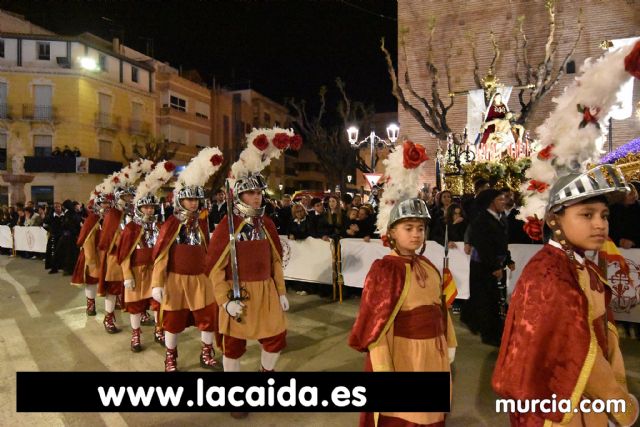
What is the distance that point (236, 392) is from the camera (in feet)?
13.6

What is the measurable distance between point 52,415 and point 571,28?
21.8m

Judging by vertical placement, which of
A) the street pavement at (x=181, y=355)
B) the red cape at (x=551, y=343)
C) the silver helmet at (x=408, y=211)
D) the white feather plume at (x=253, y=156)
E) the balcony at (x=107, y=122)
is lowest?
the street pavement at (x=181, y=355)

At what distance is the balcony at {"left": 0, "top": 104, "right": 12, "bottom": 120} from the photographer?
112ft

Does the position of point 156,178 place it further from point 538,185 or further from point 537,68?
point 537,68

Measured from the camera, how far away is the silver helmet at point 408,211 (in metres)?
3.13

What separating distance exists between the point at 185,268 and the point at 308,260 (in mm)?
4495

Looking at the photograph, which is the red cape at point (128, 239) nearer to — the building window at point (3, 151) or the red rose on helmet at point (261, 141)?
the red rose on helmet at point (261, 141)

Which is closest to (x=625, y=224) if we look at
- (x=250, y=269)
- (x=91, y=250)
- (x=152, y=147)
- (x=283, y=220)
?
(x=250, y=269)

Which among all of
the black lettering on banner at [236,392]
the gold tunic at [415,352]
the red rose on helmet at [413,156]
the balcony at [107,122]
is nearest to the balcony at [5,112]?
the balcony at [107,122]

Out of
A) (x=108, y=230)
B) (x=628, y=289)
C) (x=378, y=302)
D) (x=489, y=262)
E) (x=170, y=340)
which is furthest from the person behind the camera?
(x=108, y=230)

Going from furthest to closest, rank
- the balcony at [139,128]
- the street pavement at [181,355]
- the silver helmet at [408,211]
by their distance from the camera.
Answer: the balcony at [139,128]
the street pavement at [181,355]
the silver helmet at [408,211]

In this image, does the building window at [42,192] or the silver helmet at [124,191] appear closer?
the silver helmet at [124,191]

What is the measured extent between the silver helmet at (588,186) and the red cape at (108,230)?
7.08 metres

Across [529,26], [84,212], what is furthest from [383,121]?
[84,212]
